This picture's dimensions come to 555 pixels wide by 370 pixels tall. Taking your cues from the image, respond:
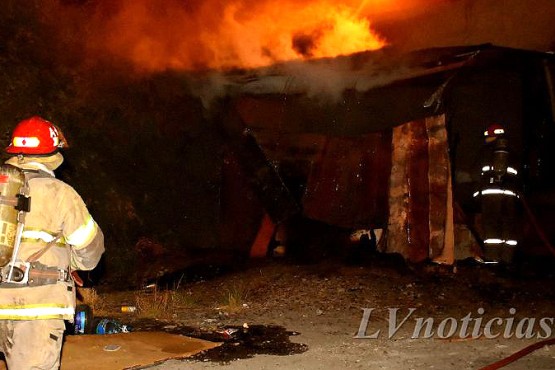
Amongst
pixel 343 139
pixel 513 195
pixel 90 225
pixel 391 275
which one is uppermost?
pixel 343 139

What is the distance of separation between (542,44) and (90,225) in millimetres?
7089

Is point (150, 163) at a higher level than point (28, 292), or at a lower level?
higher

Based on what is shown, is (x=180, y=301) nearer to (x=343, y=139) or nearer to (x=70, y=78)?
(x=343, y=139)

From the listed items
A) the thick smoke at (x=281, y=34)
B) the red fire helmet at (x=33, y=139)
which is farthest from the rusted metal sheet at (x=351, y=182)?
the red fire helmet at (x=33, y=139)

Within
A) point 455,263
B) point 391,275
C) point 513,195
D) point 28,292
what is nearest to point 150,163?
point 391,275

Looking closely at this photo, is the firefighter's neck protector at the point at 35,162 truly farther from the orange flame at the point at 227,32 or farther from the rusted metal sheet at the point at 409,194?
the orange flame at the point at 227,32

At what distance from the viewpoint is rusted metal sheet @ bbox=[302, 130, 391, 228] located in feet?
25.8

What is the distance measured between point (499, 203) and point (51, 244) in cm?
636

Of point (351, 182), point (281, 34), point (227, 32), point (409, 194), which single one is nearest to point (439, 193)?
point (409, 194)

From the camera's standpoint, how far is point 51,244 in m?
3.11

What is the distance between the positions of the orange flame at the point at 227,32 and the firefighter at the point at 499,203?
2.54 meters

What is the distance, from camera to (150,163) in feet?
30.0

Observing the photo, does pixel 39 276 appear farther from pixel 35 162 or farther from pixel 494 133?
pixel 494 133

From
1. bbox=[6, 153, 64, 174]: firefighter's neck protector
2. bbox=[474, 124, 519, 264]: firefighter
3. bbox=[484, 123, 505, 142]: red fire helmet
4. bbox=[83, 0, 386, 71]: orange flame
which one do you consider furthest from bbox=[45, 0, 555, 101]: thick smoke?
bbox=[6, 153, 64, 174]: firefighter's neck protector
